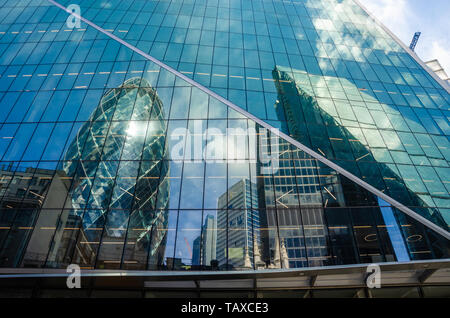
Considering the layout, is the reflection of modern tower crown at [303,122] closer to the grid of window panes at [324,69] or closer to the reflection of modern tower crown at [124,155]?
the grid of window panes at [324,69]

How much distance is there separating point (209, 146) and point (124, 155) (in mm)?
5385

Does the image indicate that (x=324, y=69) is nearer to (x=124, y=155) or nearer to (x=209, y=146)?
(x=209, y=146)

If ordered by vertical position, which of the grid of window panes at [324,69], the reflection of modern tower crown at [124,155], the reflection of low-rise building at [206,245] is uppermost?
the grid of window panes at [324,69]

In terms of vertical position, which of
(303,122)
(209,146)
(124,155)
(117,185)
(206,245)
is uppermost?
(303,122)

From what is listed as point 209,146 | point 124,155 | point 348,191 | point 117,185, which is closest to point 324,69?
point 348,191

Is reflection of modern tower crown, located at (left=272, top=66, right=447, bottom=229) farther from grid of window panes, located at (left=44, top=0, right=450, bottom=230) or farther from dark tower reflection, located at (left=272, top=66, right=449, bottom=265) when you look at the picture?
grid of window panes, located at (left=44, top=0, right=450, bottom=230)

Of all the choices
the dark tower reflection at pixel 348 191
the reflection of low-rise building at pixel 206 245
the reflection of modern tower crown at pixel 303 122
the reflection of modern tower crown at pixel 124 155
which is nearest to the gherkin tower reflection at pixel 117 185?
the reflection of modern tower crown at pixel 124 155

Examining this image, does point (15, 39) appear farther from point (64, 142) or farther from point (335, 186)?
point (335, 186)

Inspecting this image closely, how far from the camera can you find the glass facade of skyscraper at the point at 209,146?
Answer: 12.5m

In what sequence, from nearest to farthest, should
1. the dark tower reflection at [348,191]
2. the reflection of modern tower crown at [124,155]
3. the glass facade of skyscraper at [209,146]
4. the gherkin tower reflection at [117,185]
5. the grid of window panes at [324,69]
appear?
the dark tower reflection at [348,191] → the gherkin tower reflection at [117,185] → the glass facade of skyscraper at [209,146] → the reflection of modern tower crown at [124,155] → the grid of window panes at [324,69]

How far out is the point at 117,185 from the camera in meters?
14.0

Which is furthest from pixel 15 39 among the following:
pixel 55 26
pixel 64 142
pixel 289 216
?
pixel 289 216

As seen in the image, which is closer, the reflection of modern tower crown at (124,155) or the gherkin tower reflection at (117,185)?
the gherkin tower reflection at (117,185)

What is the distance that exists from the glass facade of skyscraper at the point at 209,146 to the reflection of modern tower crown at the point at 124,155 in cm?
8
